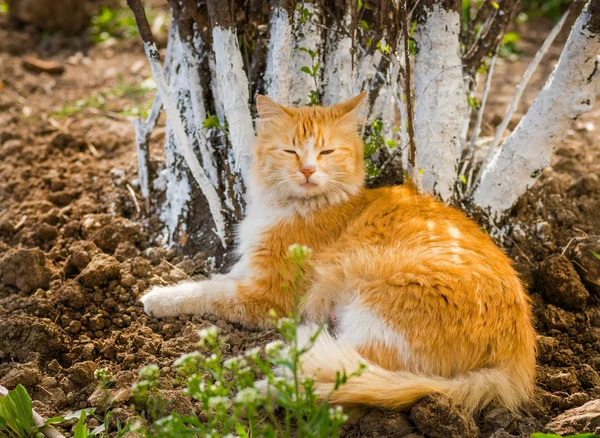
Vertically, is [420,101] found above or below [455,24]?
below

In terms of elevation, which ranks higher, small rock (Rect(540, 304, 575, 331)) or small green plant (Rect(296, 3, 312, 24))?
small green plant (Rect(296, 3, 312, 24))

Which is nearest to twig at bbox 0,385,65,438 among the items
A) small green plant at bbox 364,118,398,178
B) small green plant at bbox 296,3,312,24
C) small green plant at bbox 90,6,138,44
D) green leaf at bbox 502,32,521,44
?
small green plant at bbox 364,118,398,178

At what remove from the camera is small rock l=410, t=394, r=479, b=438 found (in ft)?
7.38

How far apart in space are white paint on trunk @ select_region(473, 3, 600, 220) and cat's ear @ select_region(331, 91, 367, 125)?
0.90 m

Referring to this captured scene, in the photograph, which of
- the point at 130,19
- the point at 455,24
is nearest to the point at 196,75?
the point at 455,24

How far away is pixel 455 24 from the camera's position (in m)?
3.22

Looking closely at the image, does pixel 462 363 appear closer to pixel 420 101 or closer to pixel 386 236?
pixel 386 236

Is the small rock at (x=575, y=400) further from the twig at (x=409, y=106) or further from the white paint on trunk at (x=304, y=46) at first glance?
the white paint on trunk at (x=304, y=46)

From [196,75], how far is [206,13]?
1.11ft

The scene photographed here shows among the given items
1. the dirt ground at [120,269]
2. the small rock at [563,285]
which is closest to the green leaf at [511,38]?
the dirt ground at [120,269]

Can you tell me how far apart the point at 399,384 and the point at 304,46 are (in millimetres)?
1885

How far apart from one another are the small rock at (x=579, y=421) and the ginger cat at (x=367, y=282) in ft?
0.50

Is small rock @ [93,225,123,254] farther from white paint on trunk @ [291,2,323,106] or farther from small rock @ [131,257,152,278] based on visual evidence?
white paint on trunk @ [291,2,323,106]

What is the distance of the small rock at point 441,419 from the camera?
225cm
